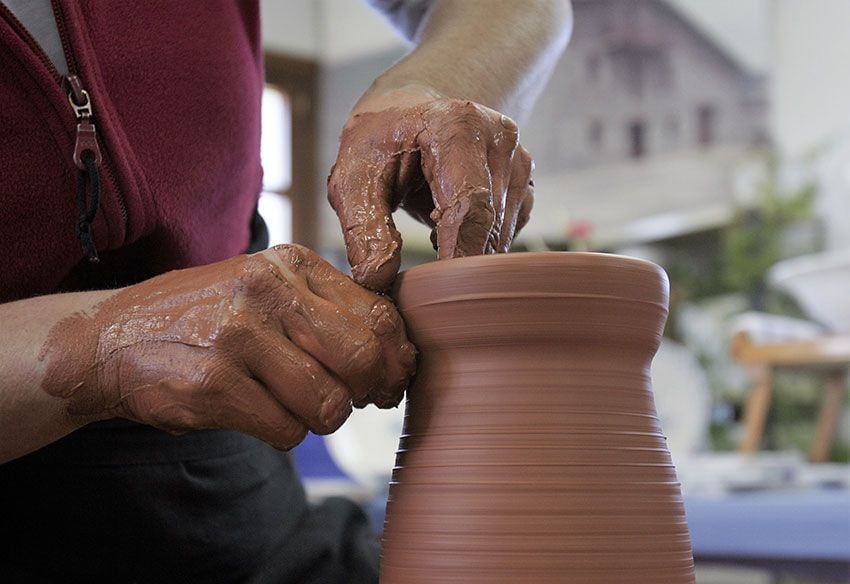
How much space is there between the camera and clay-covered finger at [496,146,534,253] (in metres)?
0.84

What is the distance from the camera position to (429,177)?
77 centimetres

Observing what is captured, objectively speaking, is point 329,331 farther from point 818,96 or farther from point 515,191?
point 818,96

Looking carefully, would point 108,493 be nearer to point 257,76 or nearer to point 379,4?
point 257,76

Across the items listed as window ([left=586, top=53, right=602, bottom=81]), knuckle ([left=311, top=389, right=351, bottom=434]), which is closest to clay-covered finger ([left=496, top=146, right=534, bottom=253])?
knuckle ([left=311, top=389, right=351, bottom=434])

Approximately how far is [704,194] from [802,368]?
3.58ft

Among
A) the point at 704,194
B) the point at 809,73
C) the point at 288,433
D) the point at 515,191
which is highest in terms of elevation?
the point at 515,191

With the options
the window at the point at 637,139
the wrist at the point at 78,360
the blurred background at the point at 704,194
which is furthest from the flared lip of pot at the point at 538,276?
the window at the point at 637,139

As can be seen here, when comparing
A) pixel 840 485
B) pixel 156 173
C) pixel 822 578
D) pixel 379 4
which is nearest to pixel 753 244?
pixel 840 485

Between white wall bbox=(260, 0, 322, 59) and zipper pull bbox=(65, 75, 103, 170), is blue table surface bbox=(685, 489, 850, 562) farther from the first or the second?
white wall bbox=(260, 0, 322, 59)

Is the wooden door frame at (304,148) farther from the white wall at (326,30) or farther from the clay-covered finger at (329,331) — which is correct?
the clay-covered finger at (329,331)

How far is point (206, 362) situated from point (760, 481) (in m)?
2.11

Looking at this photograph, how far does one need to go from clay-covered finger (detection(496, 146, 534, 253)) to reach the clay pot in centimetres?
14

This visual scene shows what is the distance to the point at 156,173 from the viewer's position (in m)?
0.88

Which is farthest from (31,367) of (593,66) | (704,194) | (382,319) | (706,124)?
(593,66)
